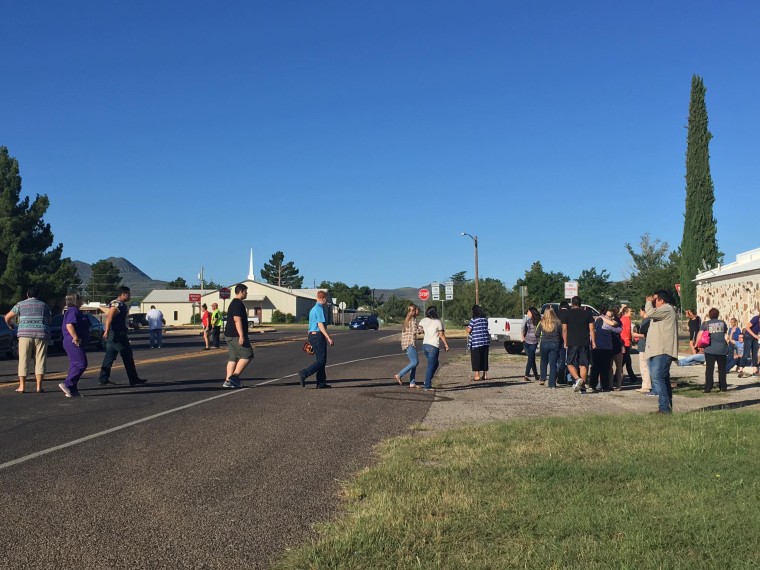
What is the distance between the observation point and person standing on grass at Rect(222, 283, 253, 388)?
14047mm

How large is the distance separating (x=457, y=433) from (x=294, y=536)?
14.7ft

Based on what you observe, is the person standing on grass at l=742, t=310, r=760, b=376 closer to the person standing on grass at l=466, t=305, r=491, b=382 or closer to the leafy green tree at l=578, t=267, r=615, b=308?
the person standing on grass at l=466, t=305, r=491, b=382

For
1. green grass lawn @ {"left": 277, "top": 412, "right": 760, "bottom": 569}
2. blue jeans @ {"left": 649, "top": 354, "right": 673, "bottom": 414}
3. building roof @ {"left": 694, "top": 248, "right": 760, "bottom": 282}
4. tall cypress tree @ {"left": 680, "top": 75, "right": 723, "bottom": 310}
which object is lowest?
green grass lawn @ {"left": 277, "top": 412, "right": 760, "bottom": 569}

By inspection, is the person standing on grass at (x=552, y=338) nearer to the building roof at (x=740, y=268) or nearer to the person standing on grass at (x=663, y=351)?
the person standing on grass at (x=663, y=351)

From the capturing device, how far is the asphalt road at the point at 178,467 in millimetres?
4973

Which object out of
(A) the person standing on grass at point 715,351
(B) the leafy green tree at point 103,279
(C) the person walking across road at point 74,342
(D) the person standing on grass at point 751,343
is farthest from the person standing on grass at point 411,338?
(B) the leafy green tree at point 103,279

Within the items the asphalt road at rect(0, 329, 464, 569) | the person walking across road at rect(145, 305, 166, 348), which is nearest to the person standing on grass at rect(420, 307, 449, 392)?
the asphalt road at rect(0, 329, 464, 569)

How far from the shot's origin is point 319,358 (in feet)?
48.4

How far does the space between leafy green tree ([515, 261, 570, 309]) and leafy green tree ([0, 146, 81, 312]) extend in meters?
32.7

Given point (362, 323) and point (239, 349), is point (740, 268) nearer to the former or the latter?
point (239, 349)

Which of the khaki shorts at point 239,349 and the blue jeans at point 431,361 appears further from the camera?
the blue jeans at point 431,361

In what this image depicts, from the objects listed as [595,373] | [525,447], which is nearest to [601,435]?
[525,447]

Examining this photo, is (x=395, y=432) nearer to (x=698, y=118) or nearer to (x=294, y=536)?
(x=294, y=536)

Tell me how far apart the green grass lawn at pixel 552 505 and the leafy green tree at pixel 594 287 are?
4523 centimetres
